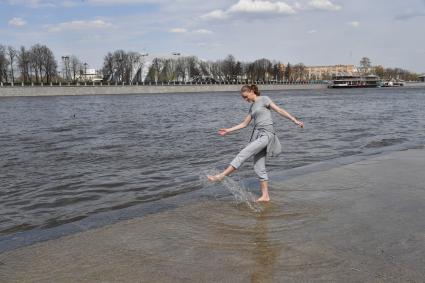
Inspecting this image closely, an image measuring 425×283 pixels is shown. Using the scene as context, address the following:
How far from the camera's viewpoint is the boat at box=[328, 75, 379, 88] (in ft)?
547

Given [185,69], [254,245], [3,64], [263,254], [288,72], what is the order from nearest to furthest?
[263,254], [254,245], [3,64], [185,69], [288,72]

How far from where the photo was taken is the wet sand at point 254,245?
4531mm

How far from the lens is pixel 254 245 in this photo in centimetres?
531

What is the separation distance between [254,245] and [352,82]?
171773mm

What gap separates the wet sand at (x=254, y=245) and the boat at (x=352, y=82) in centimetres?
16556

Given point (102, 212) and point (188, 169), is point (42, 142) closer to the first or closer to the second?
point (188, 169)

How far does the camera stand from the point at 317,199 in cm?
739

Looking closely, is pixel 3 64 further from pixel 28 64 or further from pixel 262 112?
pixel 262 112

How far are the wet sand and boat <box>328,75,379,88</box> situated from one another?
16556 cm

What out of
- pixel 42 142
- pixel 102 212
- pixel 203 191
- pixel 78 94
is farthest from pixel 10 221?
pixel 78 94

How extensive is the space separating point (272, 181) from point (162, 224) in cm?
336

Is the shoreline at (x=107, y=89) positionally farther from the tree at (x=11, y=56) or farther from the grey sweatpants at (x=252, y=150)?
the grey sweatpants at (x=252, y=150)

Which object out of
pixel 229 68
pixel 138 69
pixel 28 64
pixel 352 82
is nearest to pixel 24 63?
pixel 28 64

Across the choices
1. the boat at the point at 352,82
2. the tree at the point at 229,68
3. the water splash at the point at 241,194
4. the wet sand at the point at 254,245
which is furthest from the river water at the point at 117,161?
the boat at the point at 352,82
